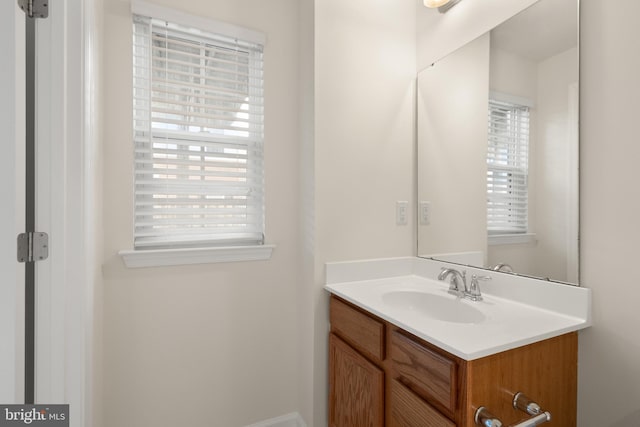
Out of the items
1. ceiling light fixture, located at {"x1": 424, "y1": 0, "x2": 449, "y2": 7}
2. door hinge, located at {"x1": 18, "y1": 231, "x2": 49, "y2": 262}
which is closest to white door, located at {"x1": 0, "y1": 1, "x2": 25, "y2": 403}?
door hinge, located at {"x1": 18, "y1": 231, "x2": 49, "y2": 262}

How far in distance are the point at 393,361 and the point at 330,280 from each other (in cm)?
A: 53

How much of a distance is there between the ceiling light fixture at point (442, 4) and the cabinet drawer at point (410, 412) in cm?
177

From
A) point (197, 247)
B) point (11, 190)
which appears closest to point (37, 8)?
point (11, 190)

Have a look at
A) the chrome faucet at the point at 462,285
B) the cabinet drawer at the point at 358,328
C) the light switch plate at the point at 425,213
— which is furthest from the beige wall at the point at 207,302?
the chrome faucet at the point at 462,285

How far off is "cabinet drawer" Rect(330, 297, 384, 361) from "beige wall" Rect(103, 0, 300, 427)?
37cm

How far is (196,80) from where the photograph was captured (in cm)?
157

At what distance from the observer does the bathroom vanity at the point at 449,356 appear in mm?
854

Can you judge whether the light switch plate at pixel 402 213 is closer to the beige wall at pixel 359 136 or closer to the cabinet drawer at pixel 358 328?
the beige wall at pixel 359 136

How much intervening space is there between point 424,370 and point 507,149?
38.9 inches

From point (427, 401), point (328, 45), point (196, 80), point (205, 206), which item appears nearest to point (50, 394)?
point (205, 206)

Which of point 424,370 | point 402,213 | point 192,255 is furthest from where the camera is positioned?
point 402,213

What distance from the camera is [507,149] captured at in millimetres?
1320

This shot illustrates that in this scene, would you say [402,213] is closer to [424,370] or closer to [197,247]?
[424,370]

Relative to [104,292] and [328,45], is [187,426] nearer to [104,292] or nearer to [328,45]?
[104,292]
